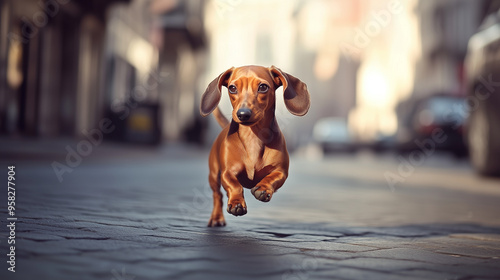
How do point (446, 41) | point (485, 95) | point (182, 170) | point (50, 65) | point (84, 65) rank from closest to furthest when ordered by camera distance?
point (485, 95) < point (182, 170) < point (50, 65) < point (84, 65) < point (446, 41)

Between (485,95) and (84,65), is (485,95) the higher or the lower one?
the lower one

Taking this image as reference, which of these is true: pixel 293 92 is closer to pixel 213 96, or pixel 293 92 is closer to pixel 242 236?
pixel 213 96

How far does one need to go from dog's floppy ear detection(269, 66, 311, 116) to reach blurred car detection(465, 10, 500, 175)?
22.4 ft

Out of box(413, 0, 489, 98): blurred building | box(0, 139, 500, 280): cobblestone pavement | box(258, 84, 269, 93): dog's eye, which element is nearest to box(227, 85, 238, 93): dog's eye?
box(258, 84, 269, 93): dog's eye

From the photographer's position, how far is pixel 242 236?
3.43 m

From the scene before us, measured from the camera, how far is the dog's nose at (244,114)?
8.73 feet

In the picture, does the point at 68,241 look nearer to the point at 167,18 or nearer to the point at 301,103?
the point at 301,103

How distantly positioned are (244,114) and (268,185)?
0.34 m

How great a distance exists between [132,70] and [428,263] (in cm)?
1908

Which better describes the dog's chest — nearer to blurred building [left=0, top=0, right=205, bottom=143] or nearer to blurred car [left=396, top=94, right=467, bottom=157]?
blurred building [left=0, top=0, right=205, bottom=143]

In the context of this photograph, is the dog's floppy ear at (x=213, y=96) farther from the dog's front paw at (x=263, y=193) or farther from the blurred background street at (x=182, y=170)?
the blurred background street at (x=182, y=170)

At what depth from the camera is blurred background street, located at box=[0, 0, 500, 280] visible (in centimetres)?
277

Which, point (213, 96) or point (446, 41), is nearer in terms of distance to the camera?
point (213, 96)

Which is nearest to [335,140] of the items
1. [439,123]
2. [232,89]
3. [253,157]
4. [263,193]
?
[439,123]
